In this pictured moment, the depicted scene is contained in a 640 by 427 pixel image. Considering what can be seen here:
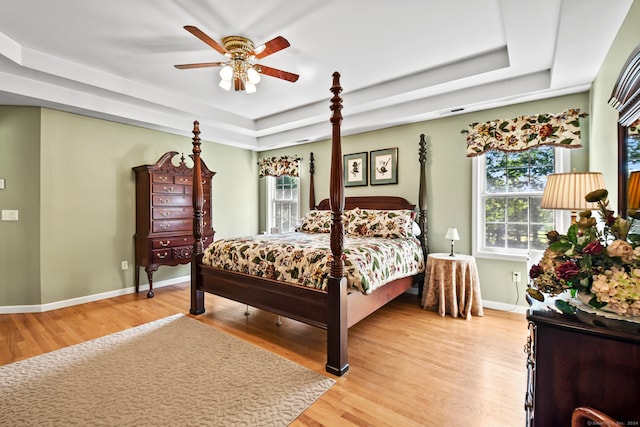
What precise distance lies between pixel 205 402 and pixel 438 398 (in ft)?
4.76

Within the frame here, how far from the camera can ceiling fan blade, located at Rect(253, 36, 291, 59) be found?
2.18m

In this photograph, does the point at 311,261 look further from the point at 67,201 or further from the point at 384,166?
the point at 67,201

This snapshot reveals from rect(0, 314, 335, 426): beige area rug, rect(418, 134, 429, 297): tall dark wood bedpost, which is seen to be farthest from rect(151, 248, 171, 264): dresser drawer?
rect(418, 134, 429, 297): tall dark wood bedpost

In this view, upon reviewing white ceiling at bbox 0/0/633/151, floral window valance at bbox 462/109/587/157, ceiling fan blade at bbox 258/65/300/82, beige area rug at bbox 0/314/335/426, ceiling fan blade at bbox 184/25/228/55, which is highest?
white ceiling at bbox 0/0/633/151

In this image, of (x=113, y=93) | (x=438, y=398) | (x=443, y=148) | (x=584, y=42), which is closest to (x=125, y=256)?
(x=113, y=93)

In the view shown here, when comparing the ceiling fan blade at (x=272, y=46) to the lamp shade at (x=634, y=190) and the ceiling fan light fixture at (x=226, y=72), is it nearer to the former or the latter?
the ceiling fan light fixture at (x=226, y=72)

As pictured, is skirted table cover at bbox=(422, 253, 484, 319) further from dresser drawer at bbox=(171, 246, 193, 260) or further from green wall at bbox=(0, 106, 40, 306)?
green wall at bbox=(0, 106, 40, 306)

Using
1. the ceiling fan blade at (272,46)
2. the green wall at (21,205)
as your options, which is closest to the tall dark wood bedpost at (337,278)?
the ceiling fan blade at (272,46)

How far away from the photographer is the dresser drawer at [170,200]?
4.03 metres

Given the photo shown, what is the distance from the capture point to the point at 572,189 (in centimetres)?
213

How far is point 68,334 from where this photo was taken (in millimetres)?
2811

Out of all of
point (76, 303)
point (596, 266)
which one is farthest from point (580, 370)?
point (76, 303)

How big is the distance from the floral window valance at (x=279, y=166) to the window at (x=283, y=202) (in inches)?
6.3

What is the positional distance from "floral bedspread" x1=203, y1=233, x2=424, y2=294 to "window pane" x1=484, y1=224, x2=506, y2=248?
965 mm
